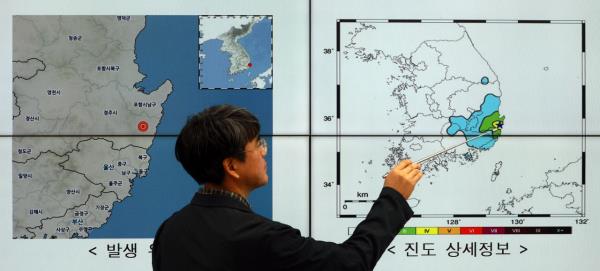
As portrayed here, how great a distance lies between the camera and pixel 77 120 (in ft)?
8.32

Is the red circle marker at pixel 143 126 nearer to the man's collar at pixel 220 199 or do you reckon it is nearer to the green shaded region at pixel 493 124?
the man's collar at pixel 220 199

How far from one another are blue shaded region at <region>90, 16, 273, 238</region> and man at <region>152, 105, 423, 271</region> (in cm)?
111

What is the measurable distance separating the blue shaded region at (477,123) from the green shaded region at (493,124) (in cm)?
1

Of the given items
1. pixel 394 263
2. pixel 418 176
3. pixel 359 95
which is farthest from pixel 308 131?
pixel 418 176

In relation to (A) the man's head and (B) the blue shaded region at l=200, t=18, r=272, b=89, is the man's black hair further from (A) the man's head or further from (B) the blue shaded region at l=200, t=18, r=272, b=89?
(B) the blue shaded region at l=200, t=18, r=272, b=89

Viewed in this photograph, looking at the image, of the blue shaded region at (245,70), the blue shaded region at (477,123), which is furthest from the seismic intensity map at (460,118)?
the blue shaded region at (245,70)

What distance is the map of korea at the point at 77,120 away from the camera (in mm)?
2535

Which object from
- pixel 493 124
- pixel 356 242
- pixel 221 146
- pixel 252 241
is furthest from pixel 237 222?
pixel 493 124

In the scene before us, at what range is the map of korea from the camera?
2.54 m

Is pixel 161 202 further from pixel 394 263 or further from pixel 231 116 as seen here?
pixel 231 116

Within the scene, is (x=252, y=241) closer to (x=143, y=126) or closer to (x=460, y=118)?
(x=143, y=126)

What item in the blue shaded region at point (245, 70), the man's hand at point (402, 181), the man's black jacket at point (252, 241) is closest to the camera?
the man's black jacket at point (252, 241)

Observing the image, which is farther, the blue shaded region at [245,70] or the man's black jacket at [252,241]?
the blue shaded region at [245,70]

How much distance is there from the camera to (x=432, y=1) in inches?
101
